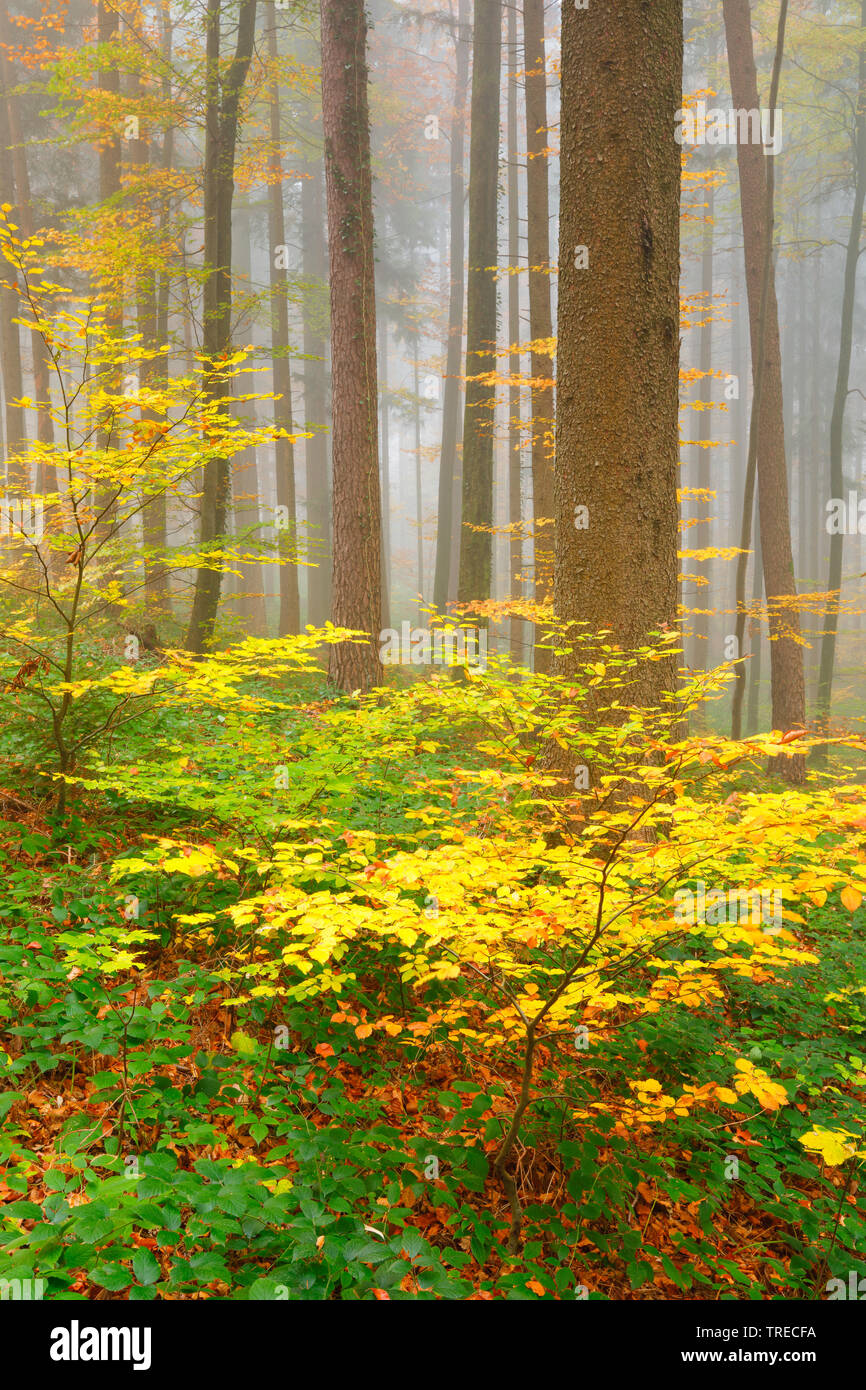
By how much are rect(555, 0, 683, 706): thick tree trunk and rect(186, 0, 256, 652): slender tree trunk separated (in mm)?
5420

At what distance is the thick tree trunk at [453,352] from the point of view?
1631cm

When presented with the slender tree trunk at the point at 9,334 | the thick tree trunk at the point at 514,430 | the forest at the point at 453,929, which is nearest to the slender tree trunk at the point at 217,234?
the forest at the point at 453,929

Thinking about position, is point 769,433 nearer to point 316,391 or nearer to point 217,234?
point 217,234

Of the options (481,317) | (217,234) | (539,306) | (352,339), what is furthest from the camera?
(481,317)

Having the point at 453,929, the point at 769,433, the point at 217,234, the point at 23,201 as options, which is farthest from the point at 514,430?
the point at 453,929

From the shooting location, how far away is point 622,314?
3.99 m

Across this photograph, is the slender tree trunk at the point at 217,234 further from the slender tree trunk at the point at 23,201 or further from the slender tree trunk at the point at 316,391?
the slender tree trunk at the point at 316,391

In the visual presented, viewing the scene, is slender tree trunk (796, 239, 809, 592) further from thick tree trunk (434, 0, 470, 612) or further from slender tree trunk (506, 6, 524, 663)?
slender tree trunk (506, 6, 524, 663)

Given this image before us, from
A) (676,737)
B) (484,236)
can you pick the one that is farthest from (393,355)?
(676,737)

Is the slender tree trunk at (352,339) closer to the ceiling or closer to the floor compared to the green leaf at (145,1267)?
closer to the ceiling

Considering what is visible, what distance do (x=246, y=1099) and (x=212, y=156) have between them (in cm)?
998

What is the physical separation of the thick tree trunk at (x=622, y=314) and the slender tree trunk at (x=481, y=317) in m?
6.06

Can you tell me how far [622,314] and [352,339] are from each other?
4.42 metres
